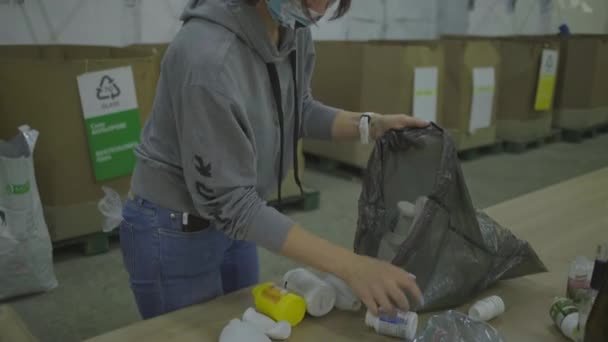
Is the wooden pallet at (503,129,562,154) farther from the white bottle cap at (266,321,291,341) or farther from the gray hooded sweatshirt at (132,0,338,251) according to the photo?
the white bottle cap at (266,321,291,341)

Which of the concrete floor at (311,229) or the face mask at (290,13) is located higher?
the face mask at (290,13)

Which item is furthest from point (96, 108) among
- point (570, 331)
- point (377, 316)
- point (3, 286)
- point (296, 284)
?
point (570, 331)

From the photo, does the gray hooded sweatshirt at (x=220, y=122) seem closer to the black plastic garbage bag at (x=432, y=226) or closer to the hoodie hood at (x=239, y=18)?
the hoodie hood at (x=239, y=18)

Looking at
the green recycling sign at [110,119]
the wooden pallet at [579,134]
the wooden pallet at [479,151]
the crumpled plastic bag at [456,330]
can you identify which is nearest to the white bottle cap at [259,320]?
the crumpled plastic bag at [456,330]

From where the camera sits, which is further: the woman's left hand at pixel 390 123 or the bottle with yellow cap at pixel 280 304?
the woman's left hand at pixel 390 123

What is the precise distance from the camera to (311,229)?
2729mm

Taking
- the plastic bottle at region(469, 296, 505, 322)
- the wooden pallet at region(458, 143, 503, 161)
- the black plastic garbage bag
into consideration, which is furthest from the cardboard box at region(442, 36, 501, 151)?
the plastic bottle at region(469, 296, 505, 322)

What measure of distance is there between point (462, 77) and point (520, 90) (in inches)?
27.4

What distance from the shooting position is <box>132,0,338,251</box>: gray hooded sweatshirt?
854 millimetres

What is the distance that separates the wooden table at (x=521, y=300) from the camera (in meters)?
0.93

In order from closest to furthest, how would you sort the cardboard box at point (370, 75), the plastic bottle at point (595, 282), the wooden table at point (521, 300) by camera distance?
the plastic bottle at point (595, 282) < the wooden table at point (521, 300) < the cardboard box at point (370, 75)

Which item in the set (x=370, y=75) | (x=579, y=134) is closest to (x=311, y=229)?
(x=370, y=75)

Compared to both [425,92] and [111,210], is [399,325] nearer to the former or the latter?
[111,210]

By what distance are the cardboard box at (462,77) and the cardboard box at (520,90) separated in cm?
28
